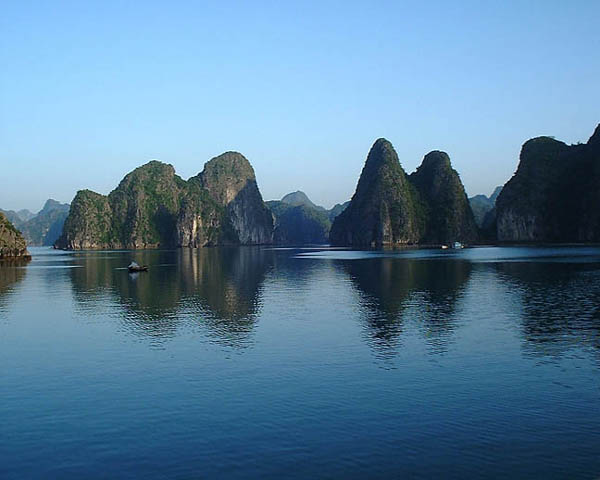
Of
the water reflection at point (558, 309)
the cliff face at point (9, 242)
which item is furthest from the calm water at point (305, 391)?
the cliff face at point (9, 242)

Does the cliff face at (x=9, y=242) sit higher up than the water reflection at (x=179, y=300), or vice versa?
the cliff face at (x=9, y=242)

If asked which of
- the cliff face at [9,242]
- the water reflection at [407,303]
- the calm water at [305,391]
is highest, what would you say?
the cliff face at [9,242]

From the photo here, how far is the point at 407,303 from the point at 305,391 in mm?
36279

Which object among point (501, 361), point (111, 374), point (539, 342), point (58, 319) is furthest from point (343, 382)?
point (58, 319)

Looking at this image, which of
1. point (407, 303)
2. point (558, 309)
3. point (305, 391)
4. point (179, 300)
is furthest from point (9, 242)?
point (305, 391)

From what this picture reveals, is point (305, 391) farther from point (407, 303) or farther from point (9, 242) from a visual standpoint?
point (9, 242)

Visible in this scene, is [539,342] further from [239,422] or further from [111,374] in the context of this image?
[111,374]

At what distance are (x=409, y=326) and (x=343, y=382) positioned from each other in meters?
18.6

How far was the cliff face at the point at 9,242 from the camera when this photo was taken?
7151 inches

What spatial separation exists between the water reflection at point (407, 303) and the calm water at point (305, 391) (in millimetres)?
396

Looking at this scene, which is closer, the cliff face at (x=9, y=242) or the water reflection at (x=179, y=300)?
the water reflection at (x=179, y=300)

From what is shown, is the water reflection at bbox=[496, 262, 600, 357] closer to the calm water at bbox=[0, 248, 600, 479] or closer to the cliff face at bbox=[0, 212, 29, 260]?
the calm water at bbox=[0, 248, 600, 479]

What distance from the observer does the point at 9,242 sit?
18662cm

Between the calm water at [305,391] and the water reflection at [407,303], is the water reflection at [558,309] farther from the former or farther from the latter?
the water reflection at [407,303]
